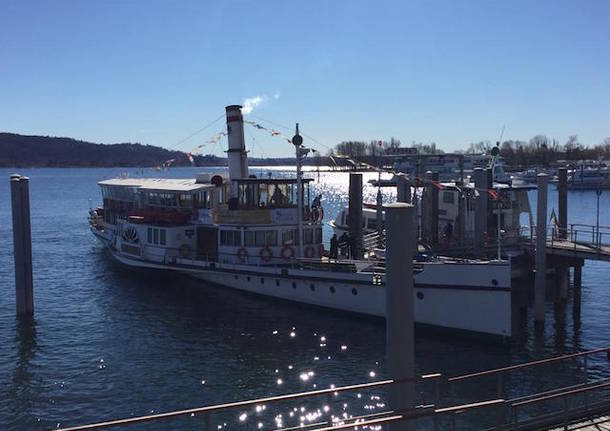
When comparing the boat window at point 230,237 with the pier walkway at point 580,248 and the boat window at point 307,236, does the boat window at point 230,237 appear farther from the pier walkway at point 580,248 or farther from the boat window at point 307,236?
the pier walkway at point 580,248

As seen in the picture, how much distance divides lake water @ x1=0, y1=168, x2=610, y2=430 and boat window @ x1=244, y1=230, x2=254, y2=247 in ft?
8.95

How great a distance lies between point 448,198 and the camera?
36875mm

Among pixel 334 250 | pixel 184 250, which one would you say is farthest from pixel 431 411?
pixel 184 250

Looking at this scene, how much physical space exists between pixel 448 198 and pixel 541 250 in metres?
11.4

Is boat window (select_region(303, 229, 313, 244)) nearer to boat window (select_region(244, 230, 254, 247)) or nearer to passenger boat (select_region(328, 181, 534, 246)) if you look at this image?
boat window (select_region(244, 230, 254, 247))

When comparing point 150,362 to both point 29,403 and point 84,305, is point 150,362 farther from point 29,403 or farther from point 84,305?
point 84,305

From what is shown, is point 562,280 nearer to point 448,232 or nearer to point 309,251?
point 448,232

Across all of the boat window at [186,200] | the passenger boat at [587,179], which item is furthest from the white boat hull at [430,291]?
the passenger boat at [587,179]

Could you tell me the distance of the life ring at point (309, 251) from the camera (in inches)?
1235

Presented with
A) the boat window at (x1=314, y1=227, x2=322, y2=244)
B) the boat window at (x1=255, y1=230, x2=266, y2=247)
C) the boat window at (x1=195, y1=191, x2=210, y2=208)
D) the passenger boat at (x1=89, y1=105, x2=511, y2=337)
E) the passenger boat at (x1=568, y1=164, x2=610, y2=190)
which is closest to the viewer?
the passenger boat at (x1=89, y1=105, x2=511, y2=337)

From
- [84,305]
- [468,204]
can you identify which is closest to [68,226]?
[84,305]

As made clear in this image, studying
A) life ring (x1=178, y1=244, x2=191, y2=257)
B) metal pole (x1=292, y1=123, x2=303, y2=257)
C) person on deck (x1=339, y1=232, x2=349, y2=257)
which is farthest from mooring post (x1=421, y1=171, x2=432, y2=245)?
life ring (x1=178, y1=244, x2=191, y2=257)

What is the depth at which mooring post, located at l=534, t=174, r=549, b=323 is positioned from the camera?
1008 inches

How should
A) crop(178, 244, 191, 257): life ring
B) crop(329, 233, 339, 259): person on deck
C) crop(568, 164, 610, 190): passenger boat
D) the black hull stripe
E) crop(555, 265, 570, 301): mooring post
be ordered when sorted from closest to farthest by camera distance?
the black hull stripe
crop(555, 265, 570, 301): mooring post
crop(329, 233, 339, 259): person on deck
crop(178, 244, 191, 257): life ring
crop(568, 164, 610, 190): passenger boat
